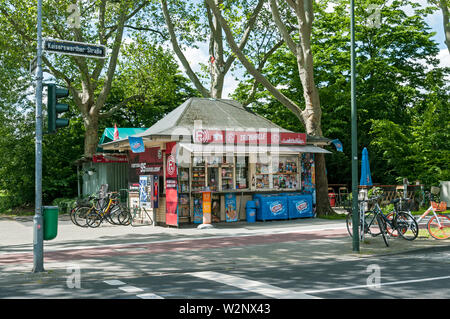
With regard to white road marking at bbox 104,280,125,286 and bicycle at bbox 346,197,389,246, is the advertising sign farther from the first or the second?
white road marking at bbox 104,280,125,286

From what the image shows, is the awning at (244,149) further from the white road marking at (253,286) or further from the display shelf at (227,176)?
the white road marking at (253,286)

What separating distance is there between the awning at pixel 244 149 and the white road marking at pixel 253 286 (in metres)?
8.12

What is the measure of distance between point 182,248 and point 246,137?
6851 mm

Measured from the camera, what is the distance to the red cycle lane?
39.1 feet

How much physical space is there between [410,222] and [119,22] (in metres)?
20.7

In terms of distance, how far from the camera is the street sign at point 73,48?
9859mm

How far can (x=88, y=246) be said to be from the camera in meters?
13.8

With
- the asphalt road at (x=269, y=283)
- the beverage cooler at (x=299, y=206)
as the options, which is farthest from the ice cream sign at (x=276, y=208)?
the asphalt road at (x=269, y=283)

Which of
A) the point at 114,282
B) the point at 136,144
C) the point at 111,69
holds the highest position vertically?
the point at 111,69

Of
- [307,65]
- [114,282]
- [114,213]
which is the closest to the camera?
[114,282]

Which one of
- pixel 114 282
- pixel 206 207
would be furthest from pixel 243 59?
pixel 114 282

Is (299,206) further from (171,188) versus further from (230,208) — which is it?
(171,188)

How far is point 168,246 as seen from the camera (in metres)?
13.7

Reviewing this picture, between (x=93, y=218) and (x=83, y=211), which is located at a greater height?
(x=83, y=211)
